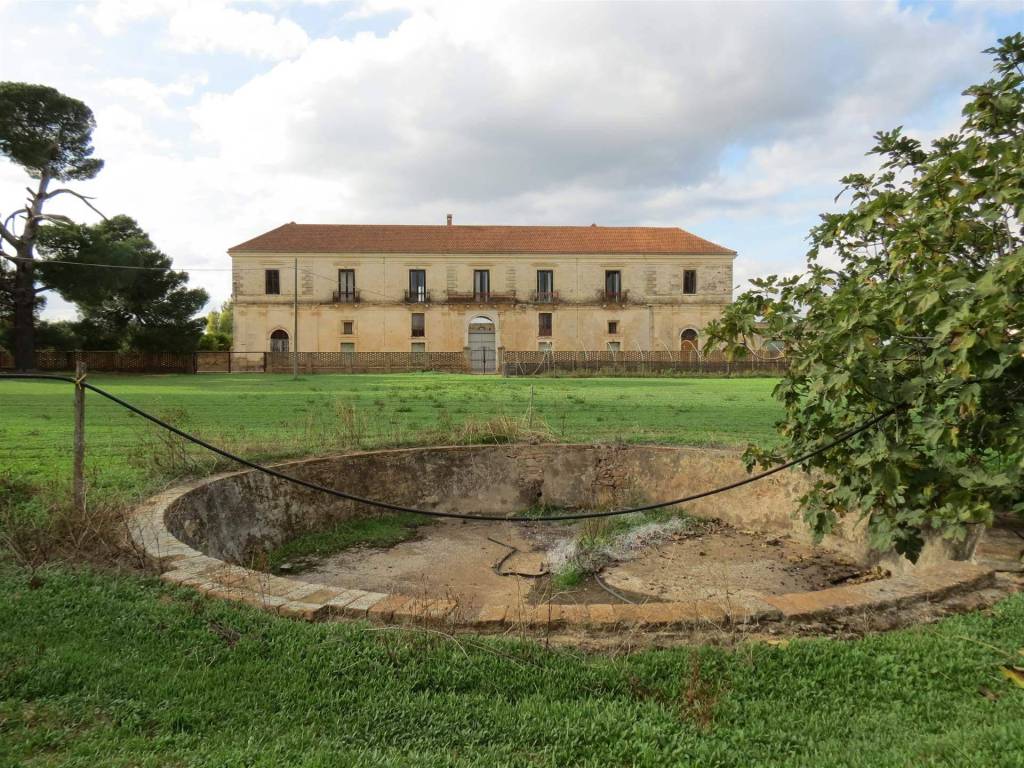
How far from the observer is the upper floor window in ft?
139

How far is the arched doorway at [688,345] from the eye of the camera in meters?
36.6

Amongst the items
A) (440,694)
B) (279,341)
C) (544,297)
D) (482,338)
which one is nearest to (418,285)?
(482,338)

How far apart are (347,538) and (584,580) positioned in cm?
254

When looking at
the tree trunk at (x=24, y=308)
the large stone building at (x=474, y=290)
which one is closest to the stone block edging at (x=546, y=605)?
the tree trunk at (x=24, y=308)

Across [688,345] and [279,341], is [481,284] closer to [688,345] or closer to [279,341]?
[279,341]

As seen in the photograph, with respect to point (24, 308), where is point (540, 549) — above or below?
below

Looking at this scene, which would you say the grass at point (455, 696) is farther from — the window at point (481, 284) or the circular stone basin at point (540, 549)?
the window at point (481, 284)

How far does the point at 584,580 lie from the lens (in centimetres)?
582

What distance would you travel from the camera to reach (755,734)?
2410 millimetres

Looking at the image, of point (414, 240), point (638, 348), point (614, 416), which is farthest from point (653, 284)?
point (614, 416)

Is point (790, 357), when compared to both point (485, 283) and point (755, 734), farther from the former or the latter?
point (485, 283)

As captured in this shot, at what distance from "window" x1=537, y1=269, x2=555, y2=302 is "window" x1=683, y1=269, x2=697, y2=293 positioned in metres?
8.72

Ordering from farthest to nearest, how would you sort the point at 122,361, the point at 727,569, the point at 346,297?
the point at 346,297
the point at 122,361
the point at 727,569

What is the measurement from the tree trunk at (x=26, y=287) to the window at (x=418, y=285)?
773 inches
